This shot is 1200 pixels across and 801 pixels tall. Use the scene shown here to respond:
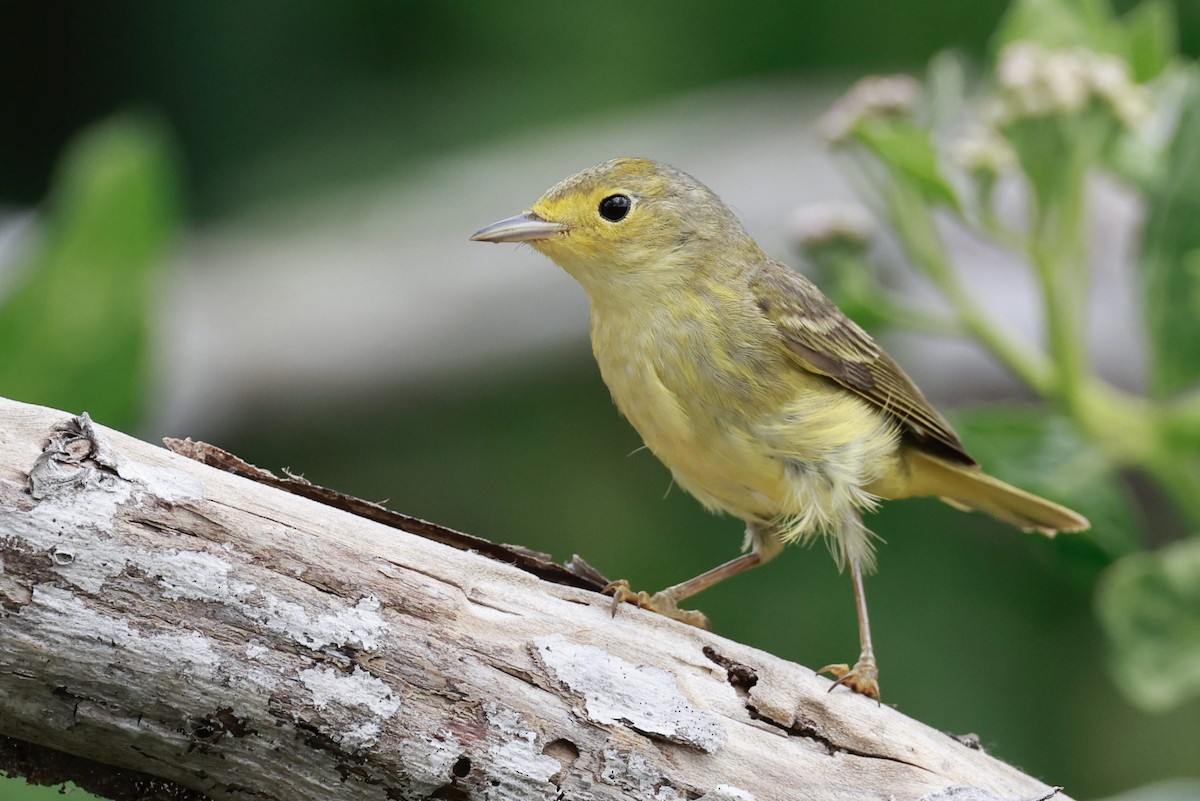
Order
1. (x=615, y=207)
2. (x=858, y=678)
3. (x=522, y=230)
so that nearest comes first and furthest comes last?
(x=858, y=678) → (x=522, y=230) → (x=615, y=207)

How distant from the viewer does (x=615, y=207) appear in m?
3.20

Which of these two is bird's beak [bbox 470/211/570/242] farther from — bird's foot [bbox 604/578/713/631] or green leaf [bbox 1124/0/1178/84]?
green leaf [bbox 1124/0/1178/84]

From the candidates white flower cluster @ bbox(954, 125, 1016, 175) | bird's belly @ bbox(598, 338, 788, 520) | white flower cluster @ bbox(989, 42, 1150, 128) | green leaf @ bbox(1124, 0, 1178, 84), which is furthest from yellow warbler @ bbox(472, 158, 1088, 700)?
green leaf @ bbox(1124, 0, 1178, 84)

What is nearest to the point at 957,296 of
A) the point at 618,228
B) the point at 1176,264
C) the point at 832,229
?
the point at 832,229

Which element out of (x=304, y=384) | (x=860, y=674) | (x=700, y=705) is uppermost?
(x=304, y=384)

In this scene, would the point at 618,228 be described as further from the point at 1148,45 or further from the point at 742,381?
the point at 1148,45

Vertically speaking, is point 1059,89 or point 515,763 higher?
point 1059,89

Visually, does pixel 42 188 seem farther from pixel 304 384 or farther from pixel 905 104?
pixel 905 104

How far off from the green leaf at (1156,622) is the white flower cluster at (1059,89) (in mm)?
948

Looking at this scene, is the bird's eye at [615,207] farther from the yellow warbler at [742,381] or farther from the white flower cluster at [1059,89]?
the white flower cluster at [1059,89]

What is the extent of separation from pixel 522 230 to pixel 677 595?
891mm

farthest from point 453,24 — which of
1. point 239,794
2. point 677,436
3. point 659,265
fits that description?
point 239,794

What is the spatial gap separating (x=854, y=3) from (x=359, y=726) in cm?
540

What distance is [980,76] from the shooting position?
6.80 metres
